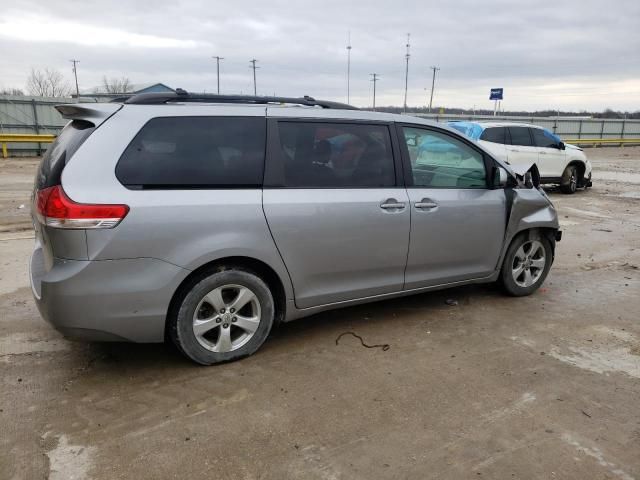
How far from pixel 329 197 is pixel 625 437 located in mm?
2327

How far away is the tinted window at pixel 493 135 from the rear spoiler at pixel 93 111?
1003cm

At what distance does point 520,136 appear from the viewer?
487 inches

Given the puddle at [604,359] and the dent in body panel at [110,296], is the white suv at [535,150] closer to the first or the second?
the puddle at [604,359]

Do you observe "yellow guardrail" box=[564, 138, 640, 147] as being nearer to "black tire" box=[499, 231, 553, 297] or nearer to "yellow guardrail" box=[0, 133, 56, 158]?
"yellow guardrail" box=[0, 133, 56, 158]

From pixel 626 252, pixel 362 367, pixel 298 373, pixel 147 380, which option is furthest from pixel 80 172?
pixel 626 252

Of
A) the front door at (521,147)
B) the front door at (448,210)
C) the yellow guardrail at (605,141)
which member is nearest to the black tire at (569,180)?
the front door at (521,147)

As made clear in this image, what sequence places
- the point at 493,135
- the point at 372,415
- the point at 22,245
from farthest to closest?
the point at 493,135 → the point at 22,245 → the point at 372,415

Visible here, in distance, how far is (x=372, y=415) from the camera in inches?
119

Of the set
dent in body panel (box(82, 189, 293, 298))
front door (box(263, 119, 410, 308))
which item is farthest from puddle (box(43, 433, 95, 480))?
front door (box(263, 119, 410, 308))

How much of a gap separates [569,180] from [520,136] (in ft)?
6.58

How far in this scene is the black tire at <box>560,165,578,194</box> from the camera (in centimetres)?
1311

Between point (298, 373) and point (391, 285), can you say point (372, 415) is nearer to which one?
point (298, 373)

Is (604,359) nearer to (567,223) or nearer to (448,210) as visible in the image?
(448,210)

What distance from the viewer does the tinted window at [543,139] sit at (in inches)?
496
